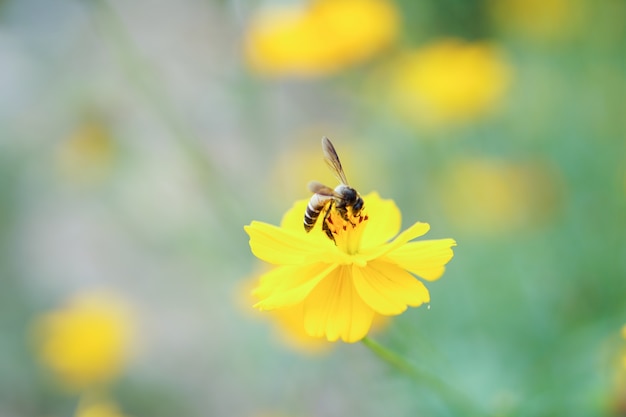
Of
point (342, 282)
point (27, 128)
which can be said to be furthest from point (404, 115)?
point (27, 128)

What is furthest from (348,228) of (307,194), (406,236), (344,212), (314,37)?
(307,194)

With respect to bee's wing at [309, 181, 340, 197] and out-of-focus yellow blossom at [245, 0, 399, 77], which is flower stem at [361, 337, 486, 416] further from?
out-of-focus yellow blossom at [245, 0, 399, 77]

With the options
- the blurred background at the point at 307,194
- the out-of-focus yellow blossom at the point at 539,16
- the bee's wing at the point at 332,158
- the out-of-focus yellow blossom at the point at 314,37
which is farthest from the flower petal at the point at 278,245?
the out-of-focus yellow blossom at the point at 539,16

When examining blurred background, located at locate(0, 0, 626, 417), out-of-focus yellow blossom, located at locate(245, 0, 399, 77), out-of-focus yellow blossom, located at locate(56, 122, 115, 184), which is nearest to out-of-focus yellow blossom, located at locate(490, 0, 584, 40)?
blurred background, located at locate(0, 0, 626, 417)

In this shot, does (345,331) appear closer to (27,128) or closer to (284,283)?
(284,283)

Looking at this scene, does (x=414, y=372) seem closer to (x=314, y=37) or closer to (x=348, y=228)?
(x=348, y=228)
